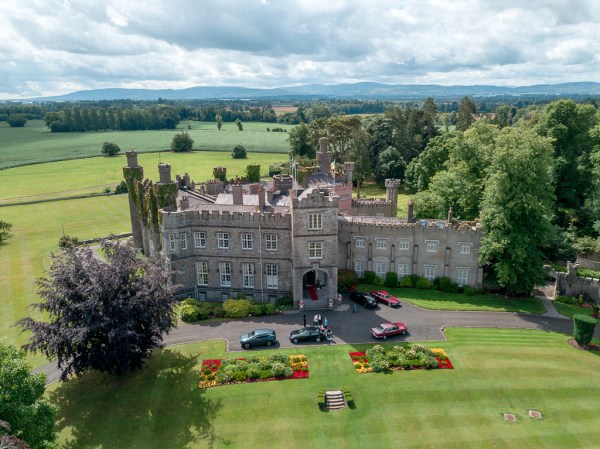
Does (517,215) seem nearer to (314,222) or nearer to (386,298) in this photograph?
(386,298)

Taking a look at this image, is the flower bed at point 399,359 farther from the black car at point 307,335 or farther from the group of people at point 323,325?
the black car at point 307,335

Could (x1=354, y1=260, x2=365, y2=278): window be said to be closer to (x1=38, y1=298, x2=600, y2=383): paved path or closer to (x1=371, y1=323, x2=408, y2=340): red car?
(x1=38, y1=298, x2=600, y2=383): paved path

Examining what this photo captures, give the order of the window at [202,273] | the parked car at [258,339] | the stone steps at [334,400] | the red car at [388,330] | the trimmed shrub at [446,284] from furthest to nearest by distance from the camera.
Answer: the trimmed shrub at [446,284] < the window at [202,273] < the red car at [388,330] < the parked car at [258,339] < the stone steps at [334,400]

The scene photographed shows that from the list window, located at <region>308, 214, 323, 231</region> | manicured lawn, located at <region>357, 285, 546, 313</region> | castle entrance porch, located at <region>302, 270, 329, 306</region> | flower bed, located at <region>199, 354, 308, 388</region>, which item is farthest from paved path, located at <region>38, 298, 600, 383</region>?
window, located at <region>308, 214, 323, 231</region>

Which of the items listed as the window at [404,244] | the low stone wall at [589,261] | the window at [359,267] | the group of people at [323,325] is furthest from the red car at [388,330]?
the low stone wall at [589,261]

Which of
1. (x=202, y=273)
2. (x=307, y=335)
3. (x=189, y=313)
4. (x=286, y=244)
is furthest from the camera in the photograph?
(x=202, y=273)

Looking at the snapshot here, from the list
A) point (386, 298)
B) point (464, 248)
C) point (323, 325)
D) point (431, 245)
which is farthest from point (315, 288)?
point (464, 248)

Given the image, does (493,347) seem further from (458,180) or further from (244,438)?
(458,180)
